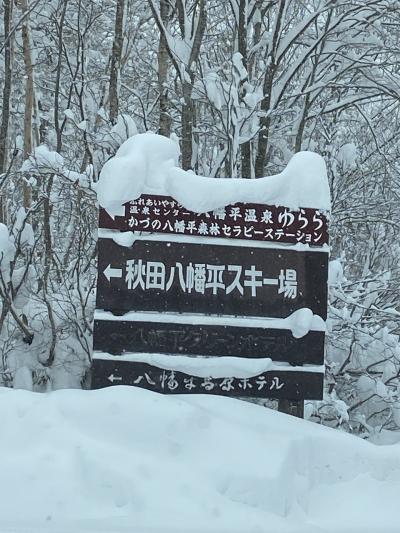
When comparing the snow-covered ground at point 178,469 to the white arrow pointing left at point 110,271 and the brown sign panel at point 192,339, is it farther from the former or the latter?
the white arrow pointing left at point 110,271

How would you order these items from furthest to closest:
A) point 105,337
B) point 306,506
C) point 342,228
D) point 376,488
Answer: point 342,228 < point 105,337 < point 376,488 < point 306,506

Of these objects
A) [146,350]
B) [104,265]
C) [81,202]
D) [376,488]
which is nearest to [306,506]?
[376,488]

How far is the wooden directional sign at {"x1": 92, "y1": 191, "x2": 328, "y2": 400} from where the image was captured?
13.6ft

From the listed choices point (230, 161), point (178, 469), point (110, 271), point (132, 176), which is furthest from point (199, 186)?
point (178, 469)

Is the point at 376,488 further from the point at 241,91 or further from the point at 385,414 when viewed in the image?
the point at 241,91

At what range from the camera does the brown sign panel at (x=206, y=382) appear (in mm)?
4160

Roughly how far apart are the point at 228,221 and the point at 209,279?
0.40m

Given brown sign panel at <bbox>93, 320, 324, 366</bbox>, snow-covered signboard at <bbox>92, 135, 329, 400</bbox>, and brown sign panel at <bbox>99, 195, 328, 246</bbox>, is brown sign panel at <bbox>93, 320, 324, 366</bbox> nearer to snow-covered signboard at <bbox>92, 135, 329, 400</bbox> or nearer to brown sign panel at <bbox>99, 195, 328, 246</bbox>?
snow-covered signboard at <bbox>92, 135, 329, 400</bbox>

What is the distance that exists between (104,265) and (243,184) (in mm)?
1044

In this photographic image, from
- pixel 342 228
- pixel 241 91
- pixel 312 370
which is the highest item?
pixel 241 91

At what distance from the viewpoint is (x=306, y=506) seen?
3174mm

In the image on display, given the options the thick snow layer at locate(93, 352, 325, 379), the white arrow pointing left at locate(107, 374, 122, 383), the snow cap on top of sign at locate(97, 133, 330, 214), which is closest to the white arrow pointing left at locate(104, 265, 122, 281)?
the snow cap on top of sign at locate(97, 133, 330, 214)

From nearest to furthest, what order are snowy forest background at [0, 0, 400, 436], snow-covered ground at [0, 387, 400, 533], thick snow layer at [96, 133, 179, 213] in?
snow-covered ground at [0, 387, 400, 533] < thick snow layer at [96, 133, 179, 213] < snowy forest background at [0, 0, 400, 436]

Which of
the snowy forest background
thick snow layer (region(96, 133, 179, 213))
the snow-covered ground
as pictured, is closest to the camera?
the snow-covered ground
